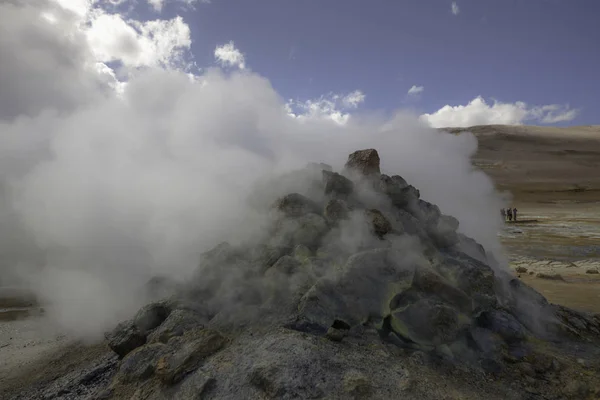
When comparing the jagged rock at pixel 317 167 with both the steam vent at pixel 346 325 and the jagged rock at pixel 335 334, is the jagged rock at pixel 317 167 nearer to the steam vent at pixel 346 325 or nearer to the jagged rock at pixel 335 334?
the steam vent at pixel 346 325

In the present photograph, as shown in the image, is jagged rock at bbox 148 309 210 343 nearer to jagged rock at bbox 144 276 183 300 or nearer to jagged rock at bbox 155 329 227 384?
jagged rock at bbox 155 329 227 384

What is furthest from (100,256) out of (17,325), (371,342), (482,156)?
(482,156)

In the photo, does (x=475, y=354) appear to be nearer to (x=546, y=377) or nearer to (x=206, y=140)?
(x=546, y=377)

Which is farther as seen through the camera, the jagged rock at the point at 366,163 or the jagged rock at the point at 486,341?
the jagged rock at the point at 366,163

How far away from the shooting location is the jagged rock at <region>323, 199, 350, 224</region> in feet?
14.3

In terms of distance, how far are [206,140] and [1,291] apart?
175 inches

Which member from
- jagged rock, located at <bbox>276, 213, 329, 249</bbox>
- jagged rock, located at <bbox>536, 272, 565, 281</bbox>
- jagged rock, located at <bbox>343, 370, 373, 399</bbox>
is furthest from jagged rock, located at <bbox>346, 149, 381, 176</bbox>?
jagged rock, located at <bbox>536, 272, 565, 281</bbox>

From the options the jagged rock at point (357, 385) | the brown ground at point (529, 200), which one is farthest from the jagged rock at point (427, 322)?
the jagged rock at point (357, 385)

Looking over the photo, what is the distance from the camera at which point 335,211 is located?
438 centimetres

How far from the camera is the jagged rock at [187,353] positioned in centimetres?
293

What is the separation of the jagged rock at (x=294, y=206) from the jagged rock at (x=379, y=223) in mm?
627

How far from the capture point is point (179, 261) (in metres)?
4.90

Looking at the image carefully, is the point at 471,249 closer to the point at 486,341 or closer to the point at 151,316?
the point at 486,341

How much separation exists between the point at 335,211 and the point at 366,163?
47.2 inches
